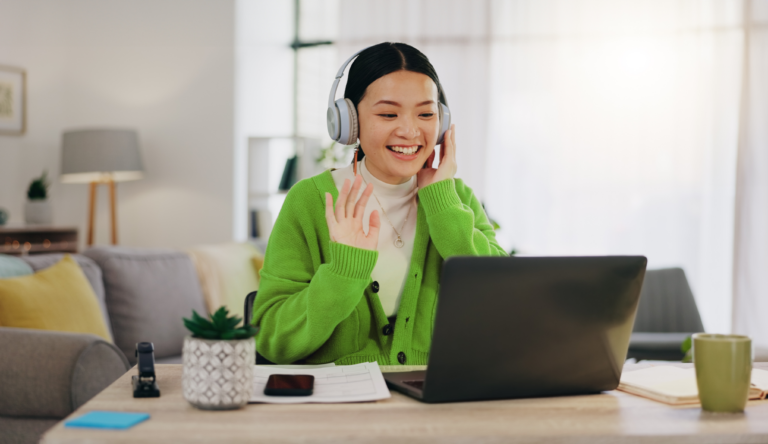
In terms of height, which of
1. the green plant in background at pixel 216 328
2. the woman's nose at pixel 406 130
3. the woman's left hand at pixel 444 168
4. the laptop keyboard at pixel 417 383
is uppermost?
the woman's nose at pixel 406 130

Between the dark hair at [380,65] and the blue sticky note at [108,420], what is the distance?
29.0 inches

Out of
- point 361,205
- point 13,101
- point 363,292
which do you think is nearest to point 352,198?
point 361,205

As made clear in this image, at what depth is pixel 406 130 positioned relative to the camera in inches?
48.4

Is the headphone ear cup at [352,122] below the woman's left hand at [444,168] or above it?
above

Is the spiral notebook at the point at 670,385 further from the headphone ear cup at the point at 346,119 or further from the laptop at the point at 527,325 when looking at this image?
the headphone ear cup at the point at 346,119

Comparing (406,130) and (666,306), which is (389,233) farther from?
(666,306)

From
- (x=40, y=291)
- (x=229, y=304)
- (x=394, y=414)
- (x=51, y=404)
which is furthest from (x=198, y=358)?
(x=229, y=304)

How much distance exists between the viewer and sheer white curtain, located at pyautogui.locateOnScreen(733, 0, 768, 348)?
4062 mm

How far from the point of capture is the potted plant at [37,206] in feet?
13.0

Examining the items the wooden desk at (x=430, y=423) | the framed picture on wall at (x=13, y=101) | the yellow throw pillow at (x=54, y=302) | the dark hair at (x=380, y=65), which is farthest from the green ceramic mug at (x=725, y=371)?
the framed picture on wall at (x=13, y=101)

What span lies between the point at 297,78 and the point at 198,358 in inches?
172

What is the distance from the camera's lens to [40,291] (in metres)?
2.12

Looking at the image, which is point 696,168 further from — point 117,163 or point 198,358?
point 198,358

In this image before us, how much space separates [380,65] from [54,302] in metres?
1.48
